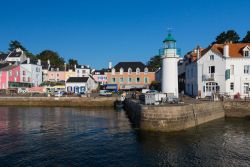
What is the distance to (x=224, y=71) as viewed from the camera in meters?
48.8

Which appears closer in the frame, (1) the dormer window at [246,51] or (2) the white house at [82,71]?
(1) the dormer window at [246,51]

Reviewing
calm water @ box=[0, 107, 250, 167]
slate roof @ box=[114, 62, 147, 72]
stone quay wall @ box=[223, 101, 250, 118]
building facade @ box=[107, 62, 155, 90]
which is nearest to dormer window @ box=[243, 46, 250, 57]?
stone quay wall @ box=[223, 101, 250, 118]

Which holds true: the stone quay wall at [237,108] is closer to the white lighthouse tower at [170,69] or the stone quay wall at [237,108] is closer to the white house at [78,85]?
the white lighthouse tower at [170,69]

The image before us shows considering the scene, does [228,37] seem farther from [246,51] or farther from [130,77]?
[246,51]

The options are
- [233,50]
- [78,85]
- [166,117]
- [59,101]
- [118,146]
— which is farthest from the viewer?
[78,85]

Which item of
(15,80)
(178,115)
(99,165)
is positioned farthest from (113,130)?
(15,80)

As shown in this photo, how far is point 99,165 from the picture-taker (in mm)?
18969

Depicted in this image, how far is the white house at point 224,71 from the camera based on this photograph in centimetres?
4869

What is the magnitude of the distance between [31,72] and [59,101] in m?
35.7

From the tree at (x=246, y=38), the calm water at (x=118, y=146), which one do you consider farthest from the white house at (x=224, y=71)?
the tree at (x=246, y=38)

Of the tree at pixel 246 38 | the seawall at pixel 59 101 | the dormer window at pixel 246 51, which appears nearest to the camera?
the dormer window at pixel 246 51

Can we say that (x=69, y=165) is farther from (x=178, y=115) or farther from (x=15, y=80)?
(x=15, y=80)

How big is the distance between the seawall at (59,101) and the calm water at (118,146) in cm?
2387

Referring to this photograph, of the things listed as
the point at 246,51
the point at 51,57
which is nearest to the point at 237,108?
the point at 246,51
